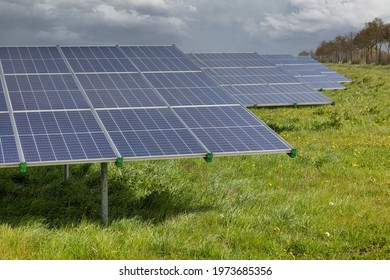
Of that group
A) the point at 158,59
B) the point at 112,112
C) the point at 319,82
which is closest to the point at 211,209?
the point at 112,112

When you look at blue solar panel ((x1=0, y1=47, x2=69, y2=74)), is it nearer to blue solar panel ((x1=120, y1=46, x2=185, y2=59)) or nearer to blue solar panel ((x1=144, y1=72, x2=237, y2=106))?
blue solar panel ((x1=120, y1=46, x2=185, y2=59))

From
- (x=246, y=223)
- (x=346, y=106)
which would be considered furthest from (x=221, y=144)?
(x=346, y=106)

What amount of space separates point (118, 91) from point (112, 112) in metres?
1.20

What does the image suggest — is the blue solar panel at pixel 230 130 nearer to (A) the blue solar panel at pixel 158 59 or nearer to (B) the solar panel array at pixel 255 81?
(A) the blue solar panel at pixel 158 59

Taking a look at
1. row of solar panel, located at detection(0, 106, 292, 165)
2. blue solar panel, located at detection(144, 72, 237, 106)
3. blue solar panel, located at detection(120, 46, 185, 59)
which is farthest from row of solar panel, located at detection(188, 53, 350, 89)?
row of solar panel, located at detection(0, 106, 292, 165)

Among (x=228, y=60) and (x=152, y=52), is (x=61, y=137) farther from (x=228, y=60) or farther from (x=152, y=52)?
(x=228, y=60)

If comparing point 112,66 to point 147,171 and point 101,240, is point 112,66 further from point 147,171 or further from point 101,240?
point 101,240

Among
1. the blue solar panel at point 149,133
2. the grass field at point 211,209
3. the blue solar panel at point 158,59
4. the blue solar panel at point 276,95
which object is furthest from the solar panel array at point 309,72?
the blue solar panel at point 149,133

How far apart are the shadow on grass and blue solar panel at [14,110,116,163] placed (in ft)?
4.46

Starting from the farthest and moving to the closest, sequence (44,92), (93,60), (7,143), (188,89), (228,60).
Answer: (228,60) → (93,60) → (188,89) → (44,92) → (7,143)

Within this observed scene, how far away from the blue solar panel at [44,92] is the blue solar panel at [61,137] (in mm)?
334

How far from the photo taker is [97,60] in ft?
47.2

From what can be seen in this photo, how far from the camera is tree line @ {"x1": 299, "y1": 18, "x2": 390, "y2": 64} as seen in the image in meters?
101

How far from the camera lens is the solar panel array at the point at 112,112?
9.88 metres
